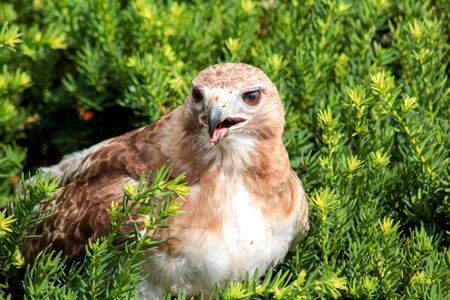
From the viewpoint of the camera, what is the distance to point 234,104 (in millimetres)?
3494

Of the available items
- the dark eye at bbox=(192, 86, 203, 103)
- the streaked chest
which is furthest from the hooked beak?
the streaked chest

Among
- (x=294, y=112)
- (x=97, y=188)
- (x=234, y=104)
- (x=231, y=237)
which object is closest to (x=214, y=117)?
(x=234, y=104)

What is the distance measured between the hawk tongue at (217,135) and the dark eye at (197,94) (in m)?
0.19

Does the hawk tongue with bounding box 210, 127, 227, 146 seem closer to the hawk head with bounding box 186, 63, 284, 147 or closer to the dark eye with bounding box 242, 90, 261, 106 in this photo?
the hawk head with bounding box 186, 63, 284, 147

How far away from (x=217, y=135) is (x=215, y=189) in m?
0.32

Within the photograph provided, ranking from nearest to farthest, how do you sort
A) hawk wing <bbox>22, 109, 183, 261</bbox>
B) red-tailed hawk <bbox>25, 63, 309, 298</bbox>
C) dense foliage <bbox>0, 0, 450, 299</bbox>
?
1. dense foliage <bbox>0, 0, 450, 299</bbox>
2. red-tailed hawk <bbox>25, 63, 309, 298</bbox>
3. hawk wing <bbox>22, 109, 183, 261</bbox>

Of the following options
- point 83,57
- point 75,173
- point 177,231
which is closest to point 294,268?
point 177,231

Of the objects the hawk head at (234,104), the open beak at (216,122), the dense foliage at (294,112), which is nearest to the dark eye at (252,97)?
the hawk head at (234,104)

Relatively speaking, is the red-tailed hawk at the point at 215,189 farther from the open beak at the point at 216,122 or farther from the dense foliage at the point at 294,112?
the dense foliage at the point at 294,112

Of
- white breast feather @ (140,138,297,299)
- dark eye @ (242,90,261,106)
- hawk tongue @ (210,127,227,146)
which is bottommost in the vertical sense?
white breast feather @ (140,138,297,299)

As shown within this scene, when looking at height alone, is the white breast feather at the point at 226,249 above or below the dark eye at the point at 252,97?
below

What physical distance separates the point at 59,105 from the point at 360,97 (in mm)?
2132

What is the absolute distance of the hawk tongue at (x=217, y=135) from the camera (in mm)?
3370

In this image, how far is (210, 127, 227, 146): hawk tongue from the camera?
Answer: 3.37 meters
